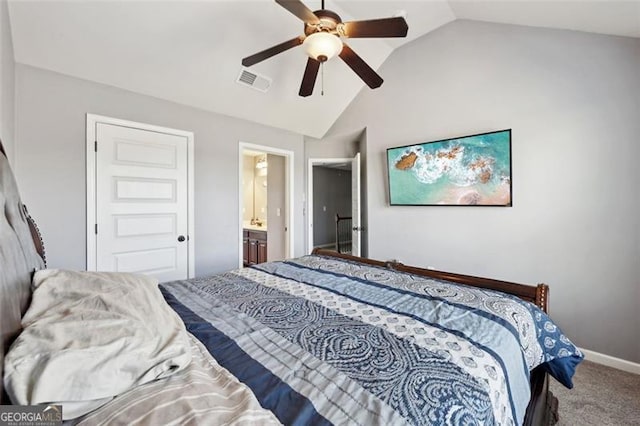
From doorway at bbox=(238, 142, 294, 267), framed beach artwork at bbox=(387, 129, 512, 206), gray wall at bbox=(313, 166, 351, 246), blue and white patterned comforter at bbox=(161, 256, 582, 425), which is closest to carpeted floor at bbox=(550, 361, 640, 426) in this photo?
blue and white patterned comforter at bbox=(161, 256, 582, 425)

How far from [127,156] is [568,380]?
3.59 m

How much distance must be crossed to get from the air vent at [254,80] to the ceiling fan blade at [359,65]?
1.28 m

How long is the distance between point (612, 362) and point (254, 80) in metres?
4.15

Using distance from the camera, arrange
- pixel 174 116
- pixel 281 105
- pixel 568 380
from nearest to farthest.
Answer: pixel 568 380
pixel 174 116
pixel 281 105

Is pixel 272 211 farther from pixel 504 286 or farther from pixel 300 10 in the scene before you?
pixel 504 286

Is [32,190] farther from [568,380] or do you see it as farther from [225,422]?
[568,380]

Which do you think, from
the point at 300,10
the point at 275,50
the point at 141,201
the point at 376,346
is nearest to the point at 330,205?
the point at 141,201

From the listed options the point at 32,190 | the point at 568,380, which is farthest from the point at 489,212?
the point at 32,190

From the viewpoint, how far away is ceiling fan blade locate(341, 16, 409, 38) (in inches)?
69.6

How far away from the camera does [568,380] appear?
128cm

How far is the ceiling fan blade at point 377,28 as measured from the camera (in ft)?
5.80

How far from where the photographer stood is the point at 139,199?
276 cm

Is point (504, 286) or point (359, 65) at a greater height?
point (359, 65)

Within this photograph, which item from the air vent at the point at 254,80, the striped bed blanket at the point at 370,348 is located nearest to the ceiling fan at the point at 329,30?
the air vent at the point at 254,80
